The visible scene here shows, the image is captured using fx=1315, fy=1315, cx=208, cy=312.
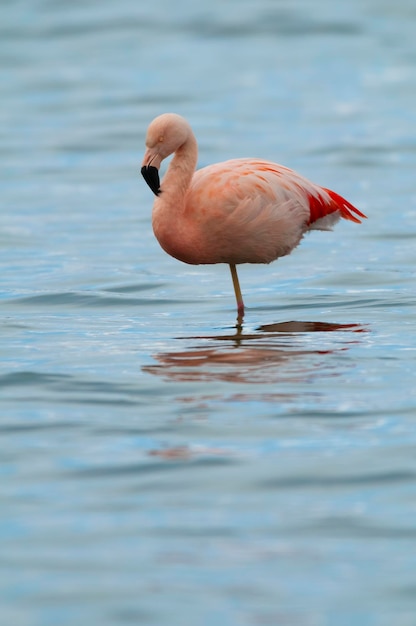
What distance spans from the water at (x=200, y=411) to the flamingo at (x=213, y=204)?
1.89 ft

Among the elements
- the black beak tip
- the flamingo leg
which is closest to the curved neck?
the black beak tip

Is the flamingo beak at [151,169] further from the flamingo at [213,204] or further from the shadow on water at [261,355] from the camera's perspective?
the shadow on water at [261,355]

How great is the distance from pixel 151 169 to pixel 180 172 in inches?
9.7

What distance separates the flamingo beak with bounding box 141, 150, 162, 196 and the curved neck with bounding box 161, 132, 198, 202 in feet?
0.31

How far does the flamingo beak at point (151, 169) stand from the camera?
8195 mm

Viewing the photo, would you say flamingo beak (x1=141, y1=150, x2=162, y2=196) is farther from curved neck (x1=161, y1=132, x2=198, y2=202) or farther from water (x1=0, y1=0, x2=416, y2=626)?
water (x1=0, y1=0, x2=416, y2=626)

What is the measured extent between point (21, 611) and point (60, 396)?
2560 millimetres

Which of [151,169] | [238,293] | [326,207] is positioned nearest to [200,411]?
[151,169]

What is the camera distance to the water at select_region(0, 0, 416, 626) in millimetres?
4508

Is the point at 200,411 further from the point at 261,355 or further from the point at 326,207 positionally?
the point at 326,207

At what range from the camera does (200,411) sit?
6438mm

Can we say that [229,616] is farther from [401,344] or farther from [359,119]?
[359,119]

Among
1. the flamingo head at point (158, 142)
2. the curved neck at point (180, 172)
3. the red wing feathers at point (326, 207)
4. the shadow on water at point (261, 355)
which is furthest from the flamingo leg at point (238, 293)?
the flamingo head at point (158, 142)

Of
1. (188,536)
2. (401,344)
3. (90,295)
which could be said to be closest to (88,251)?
(90,295)
